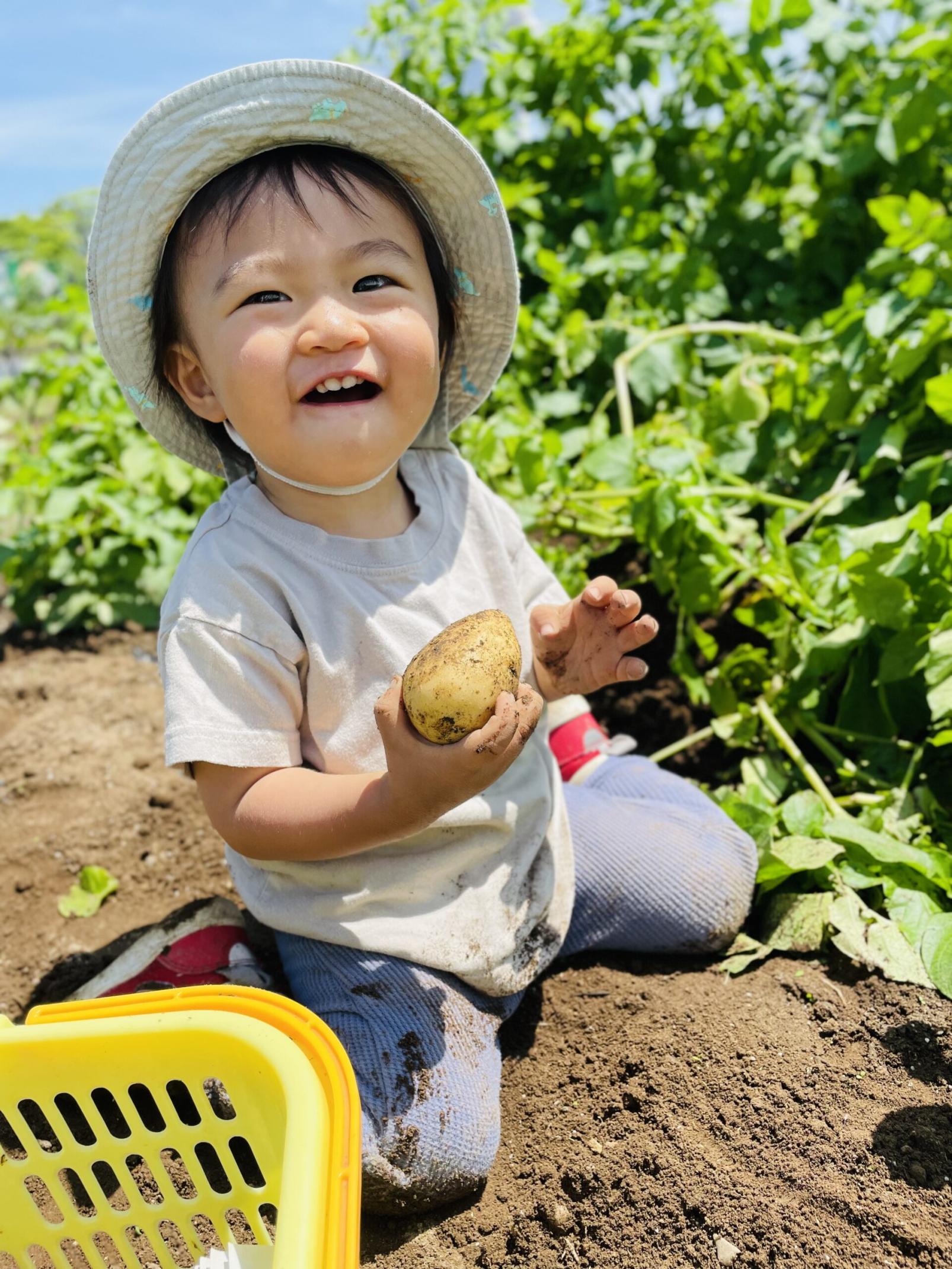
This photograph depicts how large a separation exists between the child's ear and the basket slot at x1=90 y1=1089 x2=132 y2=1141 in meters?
0.97

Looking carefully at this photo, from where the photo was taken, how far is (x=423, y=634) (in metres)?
1.55

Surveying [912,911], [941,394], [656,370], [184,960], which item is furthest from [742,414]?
[184,960]

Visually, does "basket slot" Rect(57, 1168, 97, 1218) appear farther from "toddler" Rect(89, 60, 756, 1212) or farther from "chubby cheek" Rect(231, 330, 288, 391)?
"chubby cheek" Rect(231, 330, 288, 391)

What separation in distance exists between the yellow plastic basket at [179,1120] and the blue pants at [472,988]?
0.22m

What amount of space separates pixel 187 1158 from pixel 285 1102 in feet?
0.86

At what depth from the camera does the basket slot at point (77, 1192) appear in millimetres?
1425

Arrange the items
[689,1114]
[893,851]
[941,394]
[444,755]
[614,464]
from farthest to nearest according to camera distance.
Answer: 1. [614,464]
2. [941,394]
3. [893,851]
4. [689,1114]
5. [444,755]

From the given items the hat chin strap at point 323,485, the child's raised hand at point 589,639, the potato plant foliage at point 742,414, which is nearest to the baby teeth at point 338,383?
the hat chin strap at point 323,485

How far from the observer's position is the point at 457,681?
1.23m

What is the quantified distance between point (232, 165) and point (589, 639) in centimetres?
82

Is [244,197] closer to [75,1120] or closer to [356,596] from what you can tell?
[356,596]

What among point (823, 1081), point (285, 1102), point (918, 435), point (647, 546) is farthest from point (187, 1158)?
point (918, 435)

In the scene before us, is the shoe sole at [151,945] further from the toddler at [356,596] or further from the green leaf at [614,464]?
the green leaf at [614,464]

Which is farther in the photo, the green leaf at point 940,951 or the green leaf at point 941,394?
the green leaf at point 941,394
